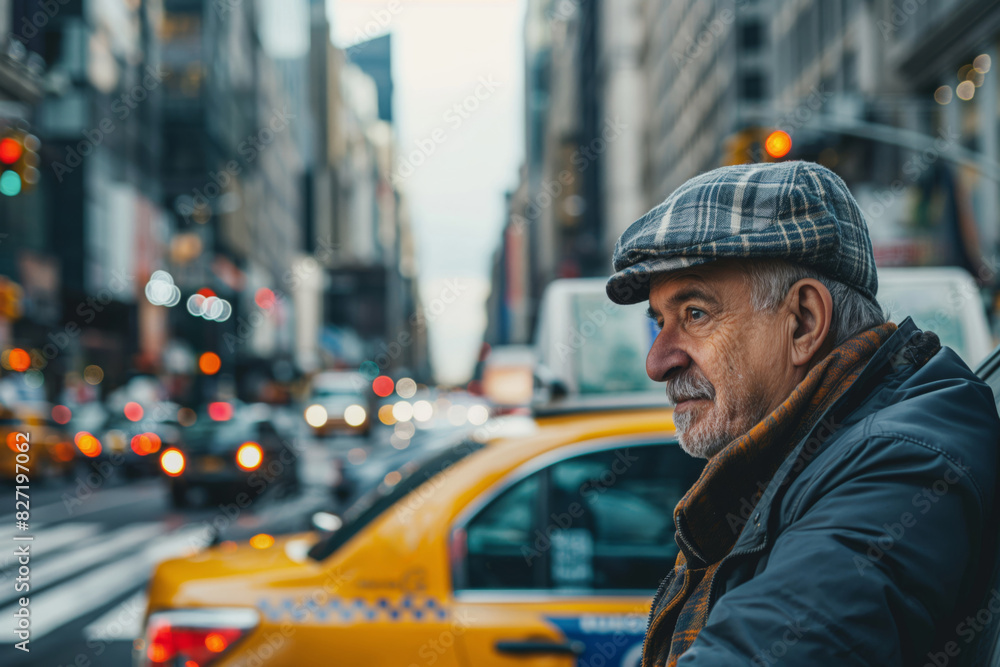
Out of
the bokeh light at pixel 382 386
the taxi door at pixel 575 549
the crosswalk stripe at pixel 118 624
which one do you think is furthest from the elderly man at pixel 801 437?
the bokeh light at pixel 382 386

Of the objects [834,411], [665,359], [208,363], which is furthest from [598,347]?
[208,363]

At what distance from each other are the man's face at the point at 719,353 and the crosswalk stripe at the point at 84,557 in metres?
9.04

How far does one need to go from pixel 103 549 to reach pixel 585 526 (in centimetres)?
1007

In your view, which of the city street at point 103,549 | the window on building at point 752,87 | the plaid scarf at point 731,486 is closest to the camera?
the plaid scarf at point 731,486

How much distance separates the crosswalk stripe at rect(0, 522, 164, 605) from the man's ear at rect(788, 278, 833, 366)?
920 centimetres

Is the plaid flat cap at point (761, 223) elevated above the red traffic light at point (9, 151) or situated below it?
below

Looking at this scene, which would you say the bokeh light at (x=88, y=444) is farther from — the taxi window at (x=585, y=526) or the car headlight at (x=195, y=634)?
the taxi window at (x=585, y=526)

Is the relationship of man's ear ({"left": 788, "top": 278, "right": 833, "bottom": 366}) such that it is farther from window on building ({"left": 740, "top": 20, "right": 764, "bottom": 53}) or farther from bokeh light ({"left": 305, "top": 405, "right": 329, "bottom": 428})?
window on building ({"left": 740, "top": 20, "right": 764, "bottom": 53})

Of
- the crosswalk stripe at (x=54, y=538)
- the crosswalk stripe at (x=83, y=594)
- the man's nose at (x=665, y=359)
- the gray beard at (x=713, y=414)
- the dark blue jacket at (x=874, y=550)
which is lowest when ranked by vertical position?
the crosswalk stripe at (x=54, y=538)

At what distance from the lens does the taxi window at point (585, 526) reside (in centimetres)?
319

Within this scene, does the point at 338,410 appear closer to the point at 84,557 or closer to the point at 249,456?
the point at 249,456

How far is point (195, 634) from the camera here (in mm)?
3146

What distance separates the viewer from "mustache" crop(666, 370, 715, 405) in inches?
58.0

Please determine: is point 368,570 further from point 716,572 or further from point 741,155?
point 741,155
